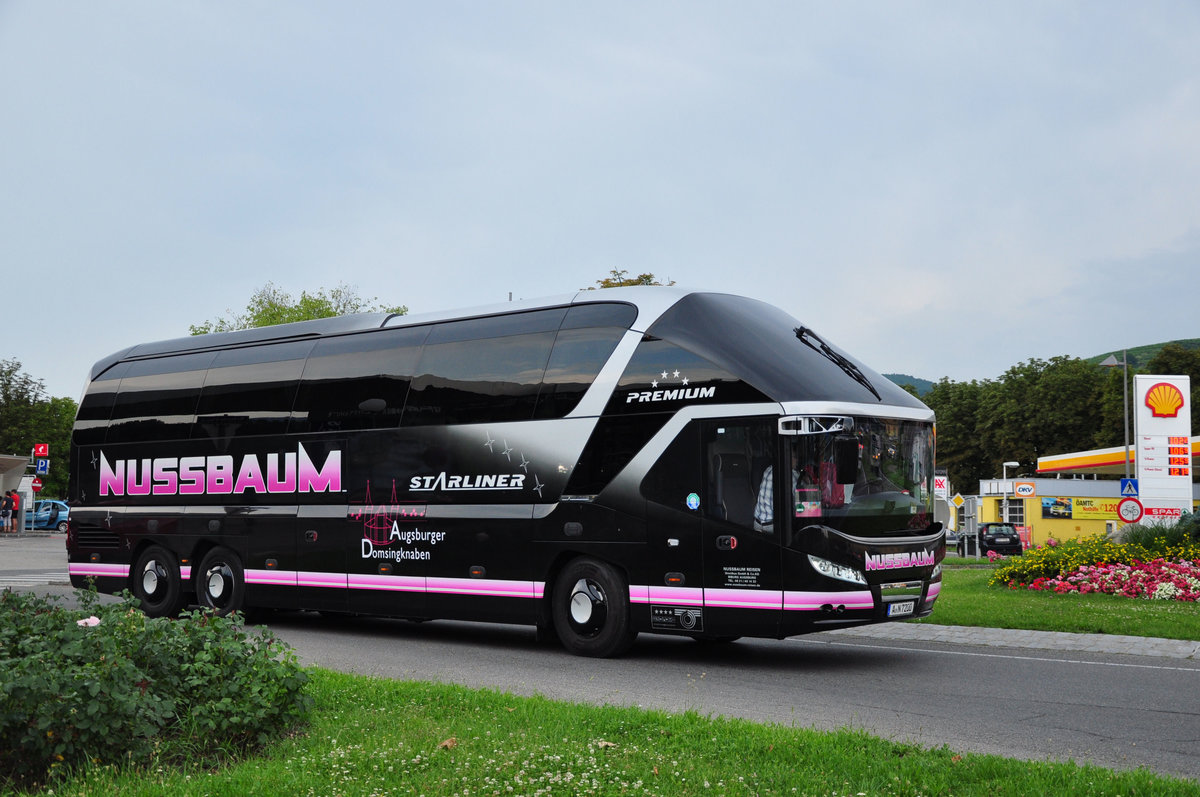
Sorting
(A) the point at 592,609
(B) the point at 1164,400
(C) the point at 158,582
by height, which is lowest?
(C) the point at 158,582

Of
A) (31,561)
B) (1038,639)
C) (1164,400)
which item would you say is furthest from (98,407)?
(1164,400)

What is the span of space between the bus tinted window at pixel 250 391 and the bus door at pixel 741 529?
6.63m

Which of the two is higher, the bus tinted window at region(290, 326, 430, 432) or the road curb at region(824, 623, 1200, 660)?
the bus tinted window at region(290, 326, 430, 432)

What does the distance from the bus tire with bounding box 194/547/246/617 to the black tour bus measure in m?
0.04

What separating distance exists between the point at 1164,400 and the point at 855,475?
79.6 feet

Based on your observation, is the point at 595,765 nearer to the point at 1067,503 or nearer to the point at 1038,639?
the point at 1038,639

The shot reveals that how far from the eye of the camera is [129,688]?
6199mm

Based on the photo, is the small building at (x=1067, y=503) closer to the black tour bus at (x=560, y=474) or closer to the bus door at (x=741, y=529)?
the black tour bus at (x=560, y=474)

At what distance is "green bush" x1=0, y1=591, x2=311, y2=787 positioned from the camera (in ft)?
19.2

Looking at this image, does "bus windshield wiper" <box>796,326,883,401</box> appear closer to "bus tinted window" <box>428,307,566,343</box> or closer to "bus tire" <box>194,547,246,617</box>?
"bus tinted window" <box>428,307,566,343</box>

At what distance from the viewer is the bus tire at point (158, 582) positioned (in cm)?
1672

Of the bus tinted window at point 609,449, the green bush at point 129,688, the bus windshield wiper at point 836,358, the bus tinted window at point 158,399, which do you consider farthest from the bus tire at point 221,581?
the bus windshield wiper at point 836,358

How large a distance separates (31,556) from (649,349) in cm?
2943

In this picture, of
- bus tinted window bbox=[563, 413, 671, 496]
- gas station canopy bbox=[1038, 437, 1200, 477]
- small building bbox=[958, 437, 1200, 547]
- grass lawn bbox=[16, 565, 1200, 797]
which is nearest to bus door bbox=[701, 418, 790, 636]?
bus tinted window bbox=[563, 413, 671, 496]
